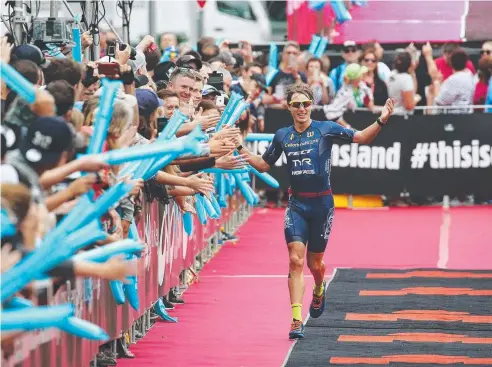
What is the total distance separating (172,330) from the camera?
39.5 ft

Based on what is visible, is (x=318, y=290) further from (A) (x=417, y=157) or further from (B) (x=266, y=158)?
(A) (x=417, y=157)

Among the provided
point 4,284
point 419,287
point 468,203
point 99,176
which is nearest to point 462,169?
point 468,203

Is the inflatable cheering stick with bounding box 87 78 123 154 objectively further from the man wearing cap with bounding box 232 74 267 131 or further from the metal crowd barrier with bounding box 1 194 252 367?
the man wearing cap with bounding box 232 74 267 131

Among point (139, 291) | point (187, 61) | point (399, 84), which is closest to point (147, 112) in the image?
point (139, 291)

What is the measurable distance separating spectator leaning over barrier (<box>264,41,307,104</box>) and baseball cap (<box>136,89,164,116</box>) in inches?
404

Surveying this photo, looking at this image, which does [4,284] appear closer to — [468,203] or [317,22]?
[468,203]

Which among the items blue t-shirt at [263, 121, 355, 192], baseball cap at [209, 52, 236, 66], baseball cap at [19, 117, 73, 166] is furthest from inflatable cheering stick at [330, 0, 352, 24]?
baseball cap at [19, 117, 73, 166]

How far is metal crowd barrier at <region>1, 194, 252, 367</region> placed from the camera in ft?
26.3

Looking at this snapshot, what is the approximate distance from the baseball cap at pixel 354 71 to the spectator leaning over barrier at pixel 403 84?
1.69 feet

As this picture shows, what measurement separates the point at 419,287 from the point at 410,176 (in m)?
7.91

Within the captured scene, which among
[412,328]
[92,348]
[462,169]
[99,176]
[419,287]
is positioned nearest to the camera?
[99,176]

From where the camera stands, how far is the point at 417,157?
21.9m

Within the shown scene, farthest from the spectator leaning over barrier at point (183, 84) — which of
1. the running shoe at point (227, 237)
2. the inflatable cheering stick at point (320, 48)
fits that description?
the inflatable cheering stick at point (320, 48)

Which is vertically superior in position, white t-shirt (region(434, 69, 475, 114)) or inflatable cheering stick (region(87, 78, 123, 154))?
inflatable cheering stick (region(87, 78, 123, 154))
